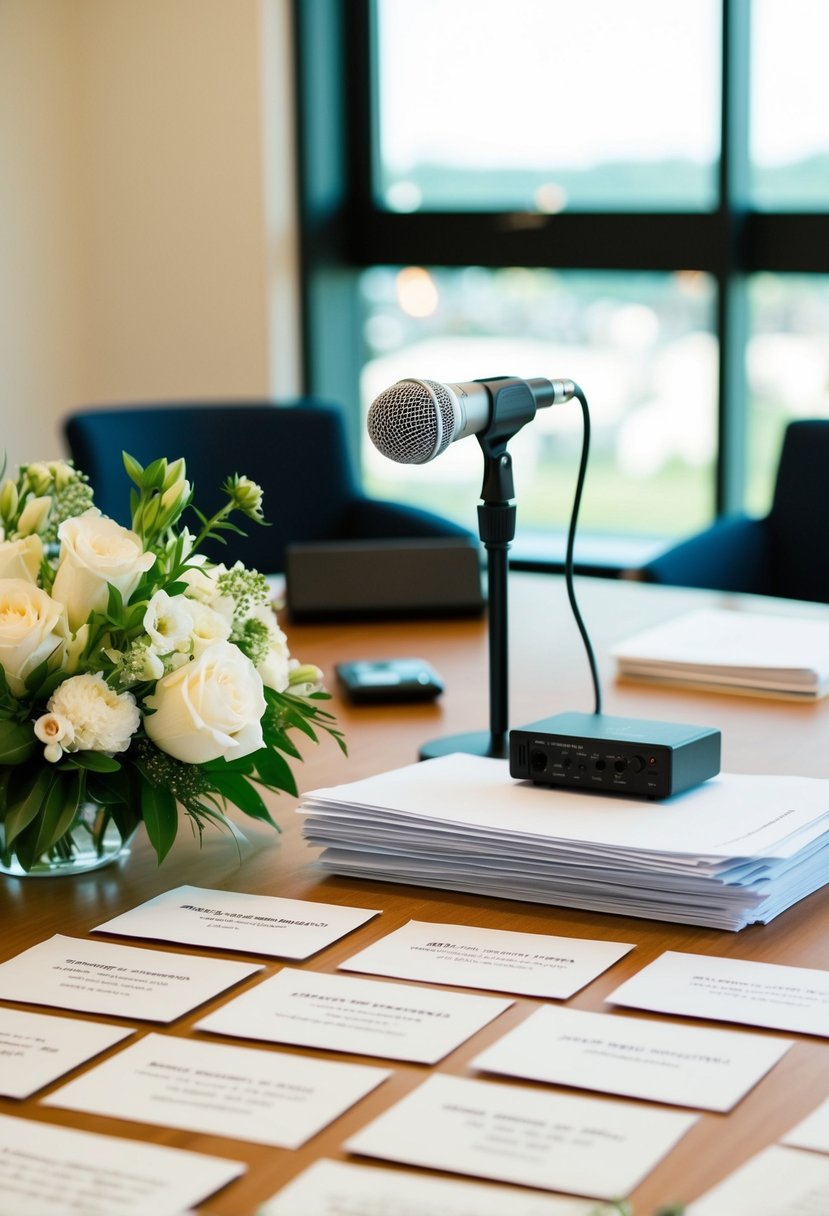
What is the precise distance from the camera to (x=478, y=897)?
1324mm

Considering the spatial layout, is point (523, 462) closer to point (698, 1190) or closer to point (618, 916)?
point (618, 916)

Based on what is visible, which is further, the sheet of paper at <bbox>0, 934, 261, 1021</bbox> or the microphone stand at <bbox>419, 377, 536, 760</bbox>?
the microphone stand at <bbox>419, 377, 536, 760</bbox>

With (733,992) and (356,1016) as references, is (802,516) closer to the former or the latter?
(733,992)

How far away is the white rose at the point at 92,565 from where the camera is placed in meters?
1.28

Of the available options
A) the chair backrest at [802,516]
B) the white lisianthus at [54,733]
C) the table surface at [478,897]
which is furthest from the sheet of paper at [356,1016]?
the chair backrest at [802,516]

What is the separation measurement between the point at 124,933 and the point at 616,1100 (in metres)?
0.45

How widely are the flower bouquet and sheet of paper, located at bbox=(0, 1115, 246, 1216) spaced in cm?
37

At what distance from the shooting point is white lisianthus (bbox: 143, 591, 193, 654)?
4.15 feet

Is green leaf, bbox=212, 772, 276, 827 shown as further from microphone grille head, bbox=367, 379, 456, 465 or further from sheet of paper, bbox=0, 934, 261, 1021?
microphone grille head, bbox=367, 379, 456, 465

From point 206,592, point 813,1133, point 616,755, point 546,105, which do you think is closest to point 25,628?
point 206,592

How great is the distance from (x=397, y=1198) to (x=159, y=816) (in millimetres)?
504

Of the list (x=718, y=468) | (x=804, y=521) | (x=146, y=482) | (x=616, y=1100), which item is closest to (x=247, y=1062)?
(x=616, y=1100)

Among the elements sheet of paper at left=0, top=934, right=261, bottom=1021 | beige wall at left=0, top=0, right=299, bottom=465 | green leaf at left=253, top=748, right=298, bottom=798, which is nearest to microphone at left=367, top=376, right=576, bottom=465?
green leaf at left=253, top=748, right=298, bottom=798

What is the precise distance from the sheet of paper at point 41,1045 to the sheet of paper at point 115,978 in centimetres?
2
